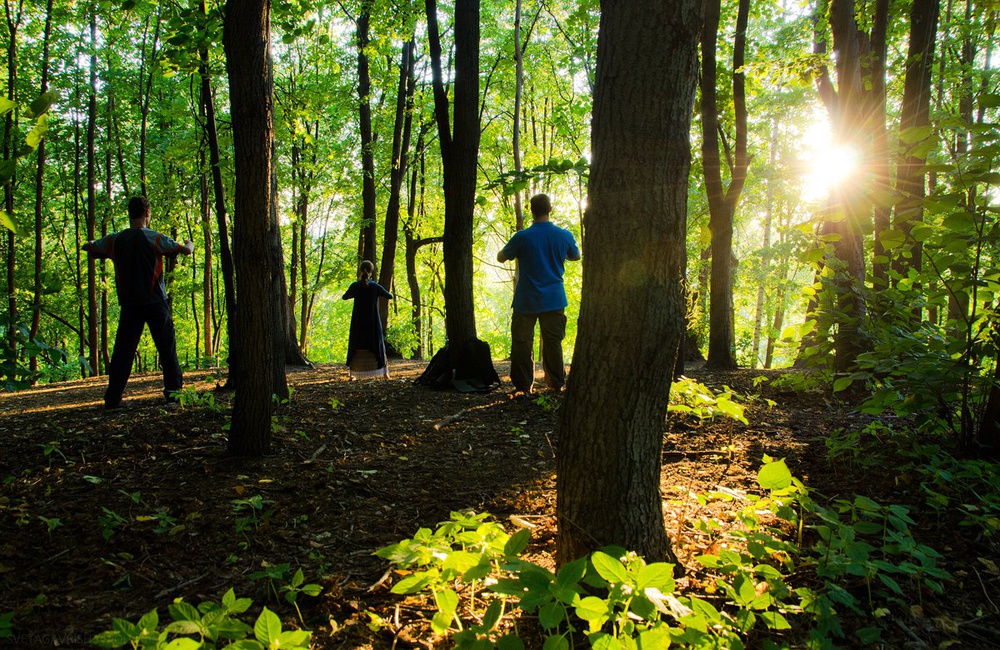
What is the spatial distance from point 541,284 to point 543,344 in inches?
26.7

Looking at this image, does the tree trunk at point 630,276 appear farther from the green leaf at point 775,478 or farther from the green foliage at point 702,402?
the green foliage at point 702,402

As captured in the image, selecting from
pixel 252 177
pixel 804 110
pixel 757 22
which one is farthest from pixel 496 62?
pixel 252 177

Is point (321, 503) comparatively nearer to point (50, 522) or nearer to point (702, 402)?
point (50, 522)

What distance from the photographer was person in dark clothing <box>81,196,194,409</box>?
5.52 meters

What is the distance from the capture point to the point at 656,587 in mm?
1551

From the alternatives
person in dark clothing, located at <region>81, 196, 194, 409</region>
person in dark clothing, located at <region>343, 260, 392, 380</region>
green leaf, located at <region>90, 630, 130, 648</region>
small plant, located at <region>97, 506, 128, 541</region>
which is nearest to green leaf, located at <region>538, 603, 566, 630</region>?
green leaf, located at <region>90, 630, 130, 648</region>

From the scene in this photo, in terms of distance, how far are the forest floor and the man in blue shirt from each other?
2.45 feet

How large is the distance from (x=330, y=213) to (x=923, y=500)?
81.7 ft

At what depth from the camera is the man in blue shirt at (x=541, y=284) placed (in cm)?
591

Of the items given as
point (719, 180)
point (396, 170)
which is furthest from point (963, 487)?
point (396, 170)

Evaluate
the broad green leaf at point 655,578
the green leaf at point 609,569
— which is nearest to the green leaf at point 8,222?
the green leaf at point 609,569

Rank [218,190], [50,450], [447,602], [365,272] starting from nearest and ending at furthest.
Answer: [447,602], [50,450], [218,190], [365,272]

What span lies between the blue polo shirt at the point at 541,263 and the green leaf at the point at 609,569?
4.39m

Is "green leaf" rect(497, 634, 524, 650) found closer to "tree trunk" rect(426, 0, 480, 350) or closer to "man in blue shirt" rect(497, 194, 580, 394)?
"man in blue shirt" rect(497, 194, 580, 394)
